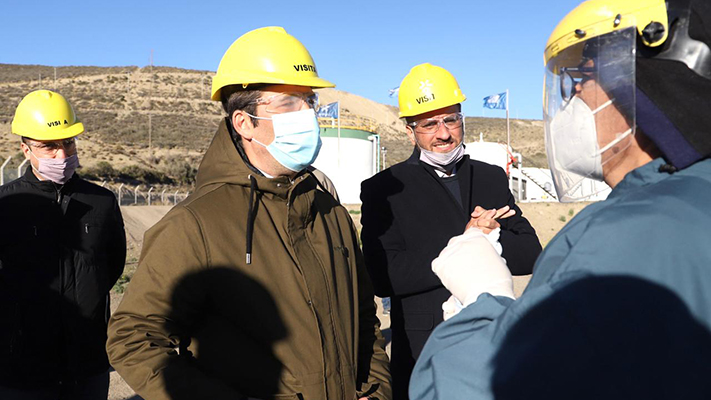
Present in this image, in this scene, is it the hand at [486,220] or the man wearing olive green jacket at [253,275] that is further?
the hand at [486,220]

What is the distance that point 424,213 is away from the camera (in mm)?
3578

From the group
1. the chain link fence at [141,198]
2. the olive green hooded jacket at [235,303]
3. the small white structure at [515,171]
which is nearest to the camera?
the olive green hooded jacket at [235,303]

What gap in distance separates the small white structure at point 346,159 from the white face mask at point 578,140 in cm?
3401

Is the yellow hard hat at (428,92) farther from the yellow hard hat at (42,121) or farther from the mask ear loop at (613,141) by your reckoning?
the mask ear loop at (613,141)

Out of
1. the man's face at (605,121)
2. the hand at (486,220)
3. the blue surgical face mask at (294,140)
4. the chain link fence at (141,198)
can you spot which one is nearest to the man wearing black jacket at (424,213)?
the hand at (486,220)

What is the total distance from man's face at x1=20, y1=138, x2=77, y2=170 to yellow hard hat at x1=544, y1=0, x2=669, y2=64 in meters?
3.57

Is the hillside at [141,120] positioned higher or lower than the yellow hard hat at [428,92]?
higher

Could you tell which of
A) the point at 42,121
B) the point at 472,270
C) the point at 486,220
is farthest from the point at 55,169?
the point at 472,270

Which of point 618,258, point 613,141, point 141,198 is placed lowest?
point 141,198

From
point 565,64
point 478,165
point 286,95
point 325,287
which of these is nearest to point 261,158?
point 286,95

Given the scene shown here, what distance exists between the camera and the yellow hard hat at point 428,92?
394 centimetres

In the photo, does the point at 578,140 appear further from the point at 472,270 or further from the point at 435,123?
the point at 435,123

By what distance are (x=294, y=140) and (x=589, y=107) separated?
4.49 feet

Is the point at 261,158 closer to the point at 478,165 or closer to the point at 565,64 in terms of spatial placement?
the point at 565,64
